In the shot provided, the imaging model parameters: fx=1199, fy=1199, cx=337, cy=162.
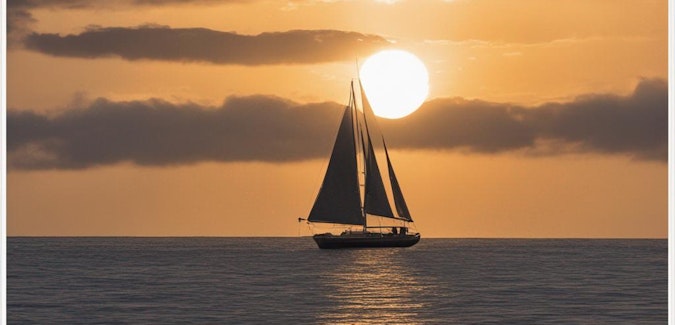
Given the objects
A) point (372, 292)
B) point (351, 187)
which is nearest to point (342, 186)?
point (351, 187)

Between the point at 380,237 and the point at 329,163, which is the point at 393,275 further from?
the point at 380,237

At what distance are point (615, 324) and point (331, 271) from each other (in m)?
50.2

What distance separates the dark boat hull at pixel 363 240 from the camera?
145 m

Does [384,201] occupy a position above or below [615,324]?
above

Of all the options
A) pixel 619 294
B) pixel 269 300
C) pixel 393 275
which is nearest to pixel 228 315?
pixel 269 300

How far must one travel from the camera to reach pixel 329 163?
443ft

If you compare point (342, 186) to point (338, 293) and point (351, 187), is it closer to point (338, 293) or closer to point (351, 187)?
point (351, 187)

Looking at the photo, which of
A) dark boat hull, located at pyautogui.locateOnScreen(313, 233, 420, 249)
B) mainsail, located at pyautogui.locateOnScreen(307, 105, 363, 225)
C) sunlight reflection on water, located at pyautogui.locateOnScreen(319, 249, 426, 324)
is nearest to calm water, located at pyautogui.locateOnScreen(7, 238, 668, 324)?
sunlight reflection on water, located at pyautogui.locateOnScreen(319, 249, 426, 324)

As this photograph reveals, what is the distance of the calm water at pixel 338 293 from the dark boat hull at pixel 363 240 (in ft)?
30.9

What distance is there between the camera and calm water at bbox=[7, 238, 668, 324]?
67312 millimetres

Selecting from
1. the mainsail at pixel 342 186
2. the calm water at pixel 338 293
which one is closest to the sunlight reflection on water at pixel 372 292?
the calm water at pixel 338 293

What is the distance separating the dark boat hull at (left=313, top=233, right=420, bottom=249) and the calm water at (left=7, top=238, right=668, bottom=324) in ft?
30.9

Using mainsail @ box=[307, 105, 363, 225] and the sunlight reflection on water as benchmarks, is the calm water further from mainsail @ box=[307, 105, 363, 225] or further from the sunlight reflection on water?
mainsail @ box=[307, 105, 363, 225]

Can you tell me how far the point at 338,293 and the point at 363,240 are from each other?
60516 millimetres
